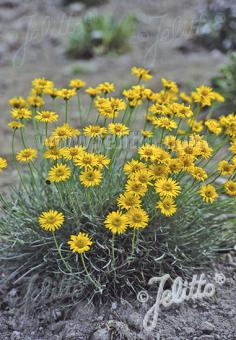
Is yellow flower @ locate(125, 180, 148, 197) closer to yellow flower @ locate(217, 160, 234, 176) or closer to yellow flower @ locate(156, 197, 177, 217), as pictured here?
yellow flower @ locate(156, 197, 177, 217)

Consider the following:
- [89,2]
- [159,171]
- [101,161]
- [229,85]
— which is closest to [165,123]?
[159,171]

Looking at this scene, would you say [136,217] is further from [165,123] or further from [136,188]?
[165,123]

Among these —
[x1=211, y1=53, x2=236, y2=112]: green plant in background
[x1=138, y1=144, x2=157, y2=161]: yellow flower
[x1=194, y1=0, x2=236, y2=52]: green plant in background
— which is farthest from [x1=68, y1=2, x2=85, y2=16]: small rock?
[x1=138, y1=144, x2=157, y2=161]: yellow flower

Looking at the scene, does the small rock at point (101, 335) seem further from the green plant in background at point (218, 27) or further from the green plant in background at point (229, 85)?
the green plant in background at point (218, 27)

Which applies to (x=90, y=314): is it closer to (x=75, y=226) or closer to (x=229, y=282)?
(x=75, y=226)

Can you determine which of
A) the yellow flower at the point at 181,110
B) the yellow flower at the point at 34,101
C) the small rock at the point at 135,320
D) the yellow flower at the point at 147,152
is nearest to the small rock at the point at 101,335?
the small rock at the point at 135,320
